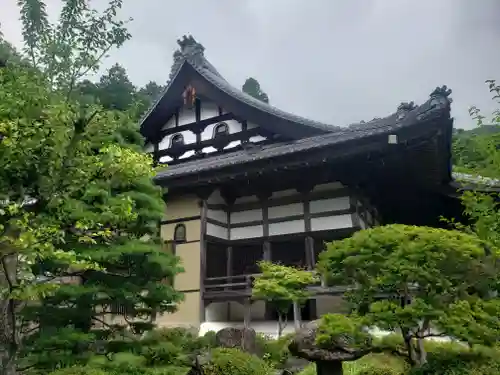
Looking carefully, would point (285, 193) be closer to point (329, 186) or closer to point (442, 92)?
point (329, 186)

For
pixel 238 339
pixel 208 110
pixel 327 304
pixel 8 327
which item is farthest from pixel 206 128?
pixel 8 327

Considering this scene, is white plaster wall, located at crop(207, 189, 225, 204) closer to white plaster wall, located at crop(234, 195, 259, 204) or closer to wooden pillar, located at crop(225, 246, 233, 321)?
white plaster wall, located at crop(234, 195, 259, 204)

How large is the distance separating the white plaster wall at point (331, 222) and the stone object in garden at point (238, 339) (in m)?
4.03

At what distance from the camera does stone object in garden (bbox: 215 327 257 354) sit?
35.9 ft

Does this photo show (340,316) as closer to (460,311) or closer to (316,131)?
(460,311)

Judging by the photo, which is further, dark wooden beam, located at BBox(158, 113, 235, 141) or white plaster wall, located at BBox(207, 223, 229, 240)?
dark wooden beam, located at BBox(158, 113, 235, 141)

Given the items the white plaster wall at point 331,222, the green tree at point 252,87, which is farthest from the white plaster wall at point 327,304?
the green tree at point 252,87

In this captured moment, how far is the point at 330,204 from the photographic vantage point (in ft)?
45.5

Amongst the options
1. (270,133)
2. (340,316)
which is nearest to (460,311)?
(340,316)

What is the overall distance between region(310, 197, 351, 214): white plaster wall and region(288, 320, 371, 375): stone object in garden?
259 inches

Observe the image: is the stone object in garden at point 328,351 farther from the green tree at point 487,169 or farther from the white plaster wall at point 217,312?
the white plaster wall at point 217,312

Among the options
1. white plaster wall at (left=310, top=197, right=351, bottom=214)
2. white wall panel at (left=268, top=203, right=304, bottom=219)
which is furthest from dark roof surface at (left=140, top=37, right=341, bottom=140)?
white wall panel at (left=268, top=203, right=304, bottom=219)

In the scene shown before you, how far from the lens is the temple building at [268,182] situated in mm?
12406

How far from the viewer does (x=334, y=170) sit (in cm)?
1341
